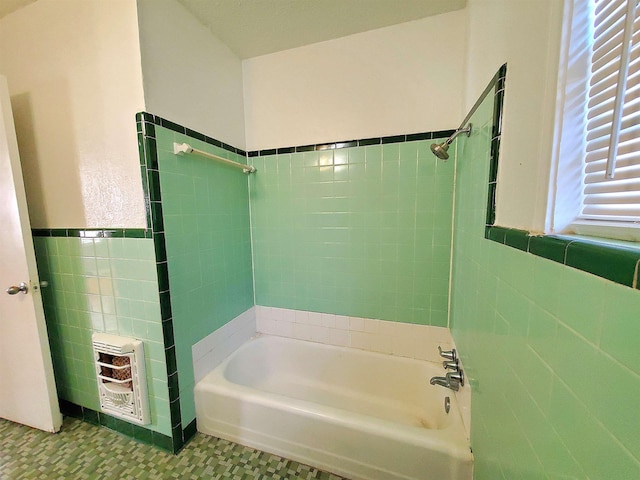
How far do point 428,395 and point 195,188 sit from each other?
6.22 ft

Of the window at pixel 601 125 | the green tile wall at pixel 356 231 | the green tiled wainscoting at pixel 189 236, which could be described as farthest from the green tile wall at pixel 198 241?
the window at pixel 601 125

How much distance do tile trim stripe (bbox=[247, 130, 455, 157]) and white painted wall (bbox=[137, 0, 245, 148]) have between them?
9.0 inches

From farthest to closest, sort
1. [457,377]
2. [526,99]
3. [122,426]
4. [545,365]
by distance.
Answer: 1. [122,426]
2. [457,377]
3. [526,99]
4. [545,365]

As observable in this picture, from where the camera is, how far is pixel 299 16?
142 cm

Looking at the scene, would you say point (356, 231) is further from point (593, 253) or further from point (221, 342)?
point (593, 253)

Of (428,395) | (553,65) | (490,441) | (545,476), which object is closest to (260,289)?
(428,395)

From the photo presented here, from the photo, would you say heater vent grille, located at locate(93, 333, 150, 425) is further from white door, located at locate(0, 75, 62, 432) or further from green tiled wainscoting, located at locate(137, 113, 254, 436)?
white door, located at locate(0, 75, 62, 432)

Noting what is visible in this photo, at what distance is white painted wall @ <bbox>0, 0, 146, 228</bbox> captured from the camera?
1161 millimetres

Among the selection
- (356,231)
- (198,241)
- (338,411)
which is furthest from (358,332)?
(198,241)

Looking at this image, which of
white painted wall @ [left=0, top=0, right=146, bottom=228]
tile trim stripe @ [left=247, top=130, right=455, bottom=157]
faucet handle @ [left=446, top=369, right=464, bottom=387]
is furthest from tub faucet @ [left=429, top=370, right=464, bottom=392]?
white painted wall @ [left=0, top=0, right=146, bottom=228]

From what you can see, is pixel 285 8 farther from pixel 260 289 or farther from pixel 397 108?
pixel 260 289

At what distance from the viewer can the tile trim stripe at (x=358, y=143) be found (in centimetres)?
150

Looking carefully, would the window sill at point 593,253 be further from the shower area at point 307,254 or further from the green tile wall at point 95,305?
the green tile wall at point 95,305

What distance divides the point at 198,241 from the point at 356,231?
101cm
